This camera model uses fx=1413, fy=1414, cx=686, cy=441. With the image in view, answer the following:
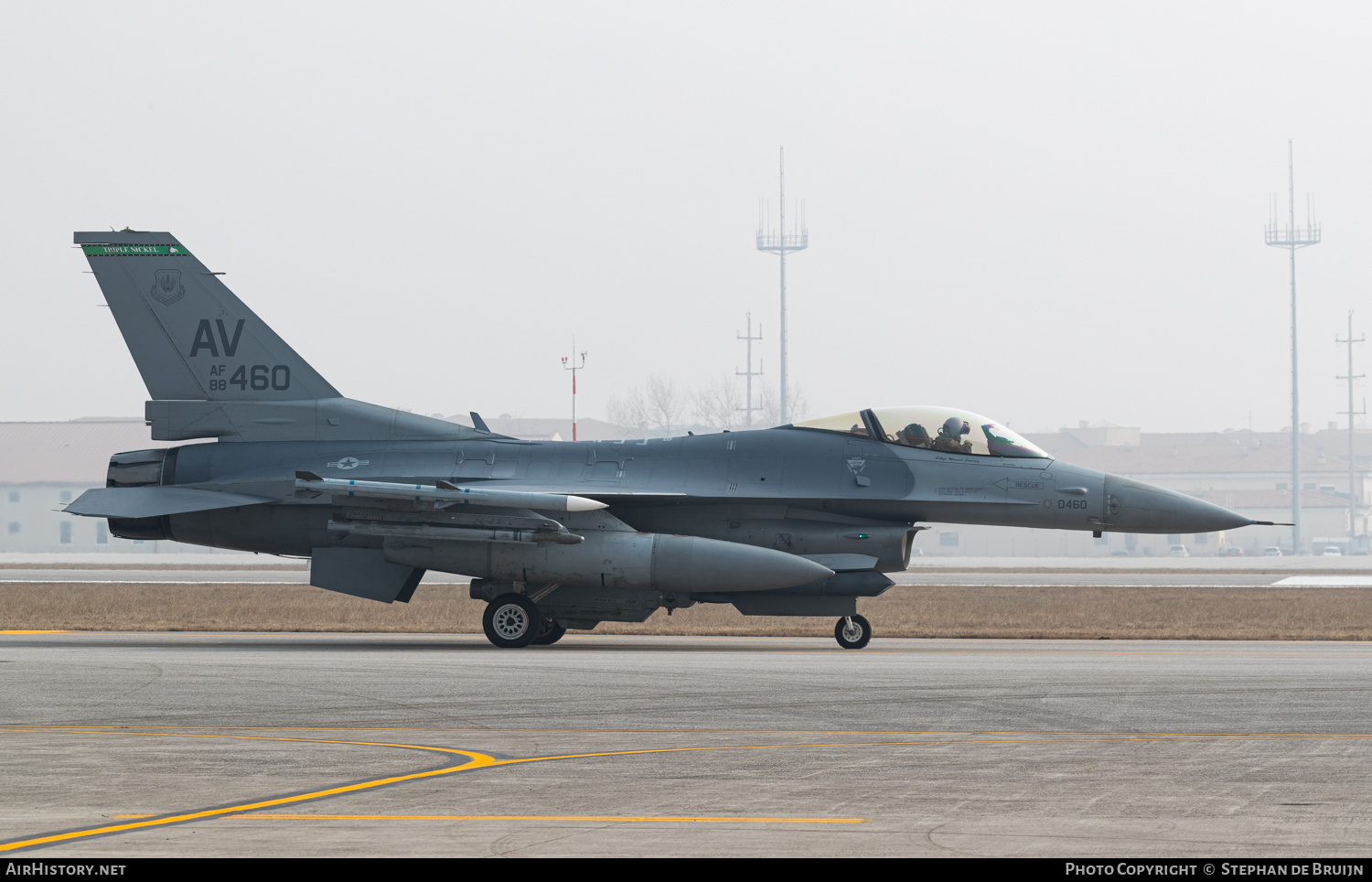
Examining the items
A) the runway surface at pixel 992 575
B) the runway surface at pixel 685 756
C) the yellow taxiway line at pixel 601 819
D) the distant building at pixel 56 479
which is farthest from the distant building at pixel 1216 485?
the yellow taxiway line at pixel 601 819

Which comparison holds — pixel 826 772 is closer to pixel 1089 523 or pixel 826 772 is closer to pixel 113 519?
pixel 1089 523

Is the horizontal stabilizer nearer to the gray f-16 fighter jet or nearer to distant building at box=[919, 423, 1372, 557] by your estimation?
the gray f-16 fighter jet

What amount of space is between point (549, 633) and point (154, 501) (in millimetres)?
6070

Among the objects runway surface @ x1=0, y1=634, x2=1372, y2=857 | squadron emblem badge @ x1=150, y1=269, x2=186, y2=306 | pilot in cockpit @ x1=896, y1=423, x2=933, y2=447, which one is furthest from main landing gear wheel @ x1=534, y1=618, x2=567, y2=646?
squadron emblem badge @ x1=150, y1=269, x2=186, y2=306

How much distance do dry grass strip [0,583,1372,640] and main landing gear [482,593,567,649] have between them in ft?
12.4

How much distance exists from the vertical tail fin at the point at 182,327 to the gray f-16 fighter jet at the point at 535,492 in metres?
0.03

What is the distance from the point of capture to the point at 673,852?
656cm

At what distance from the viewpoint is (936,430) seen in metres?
19.8

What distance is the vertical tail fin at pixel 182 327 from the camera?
2123cm

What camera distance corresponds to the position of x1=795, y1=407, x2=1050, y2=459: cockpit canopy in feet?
64.7

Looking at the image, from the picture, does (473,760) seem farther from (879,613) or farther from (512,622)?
(879,613)

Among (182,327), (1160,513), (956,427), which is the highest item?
(182,327)

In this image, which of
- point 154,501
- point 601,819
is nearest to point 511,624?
point 154,501
